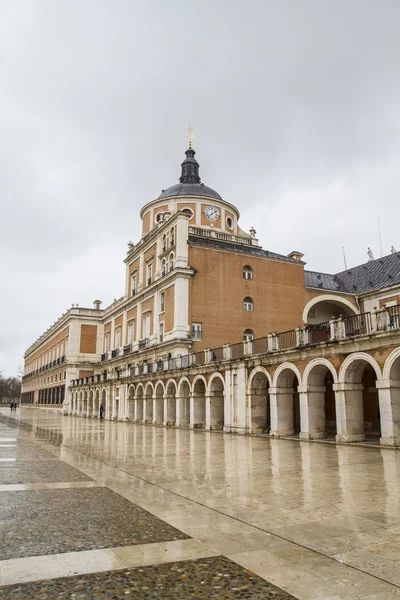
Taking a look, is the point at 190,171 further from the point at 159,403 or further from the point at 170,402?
the point at 170,402

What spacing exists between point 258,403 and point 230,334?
14.8 metres

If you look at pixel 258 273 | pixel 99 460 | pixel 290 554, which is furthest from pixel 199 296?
pixel 290 554

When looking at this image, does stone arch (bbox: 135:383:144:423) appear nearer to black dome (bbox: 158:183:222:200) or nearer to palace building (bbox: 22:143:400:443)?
palace building (bbox: 22:143:400:443)

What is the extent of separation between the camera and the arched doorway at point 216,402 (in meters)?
26.2

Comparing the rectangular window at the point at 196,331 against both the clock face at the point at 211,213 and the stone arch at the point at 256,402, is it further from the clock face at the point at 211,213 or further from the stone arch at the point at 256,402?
the stone arch at the point at 256,402

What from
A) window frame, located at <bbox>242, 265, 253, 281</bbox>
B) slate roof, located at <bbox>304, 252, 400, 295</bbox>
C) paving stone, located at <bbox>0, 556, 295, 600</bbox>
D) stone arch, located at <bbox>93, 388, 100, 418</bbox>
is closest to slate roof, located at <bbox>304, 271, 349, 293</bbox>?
slate roof, located at <bbox>304, 252, 400, 295</bbox>

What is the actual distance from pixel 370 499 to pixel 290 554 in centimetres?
310

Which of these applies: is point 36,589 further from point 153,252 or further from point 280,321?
point 153,252

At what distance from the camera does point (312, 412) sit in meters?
19.4

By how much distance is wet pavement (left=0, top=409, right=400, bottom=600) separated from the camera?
3961 millimetres

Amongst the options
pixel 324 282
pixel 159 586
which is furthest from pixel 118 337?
pixel 159 586

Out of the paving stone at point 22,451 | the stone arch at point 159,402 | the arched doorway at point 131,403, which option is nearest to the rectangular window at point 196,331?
the stone arch at point 159,402

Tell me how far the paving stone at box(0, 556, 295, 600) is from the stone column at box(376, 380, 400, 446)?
12702 millimetres

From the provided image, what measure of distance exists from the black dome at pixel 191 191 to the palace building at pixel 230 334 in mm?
192
